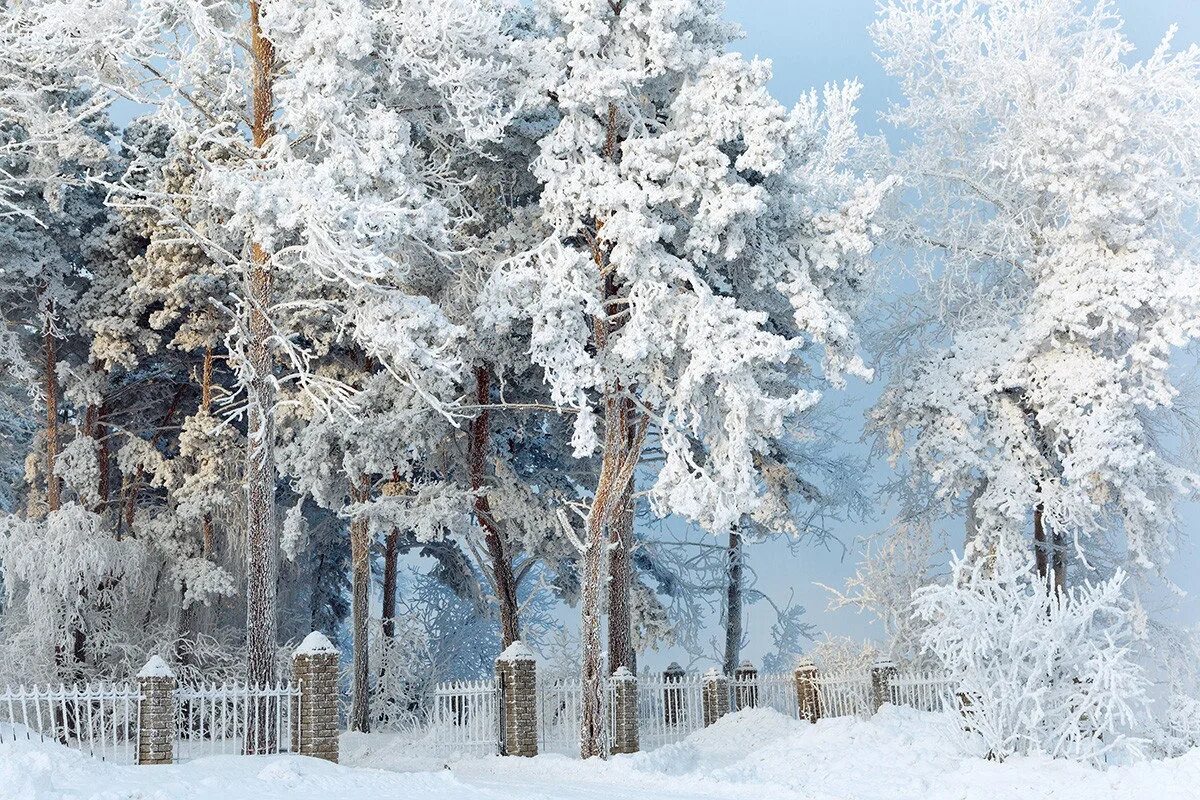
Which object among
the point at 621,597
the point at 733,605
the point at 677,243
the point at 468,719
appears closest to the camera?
the point at 468,719

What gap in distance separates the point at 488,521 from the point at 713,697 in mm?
4956

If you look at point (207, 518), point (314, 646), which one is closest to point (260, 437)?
point (314, 646)

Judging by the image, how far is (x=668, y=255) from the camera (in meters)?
18.7

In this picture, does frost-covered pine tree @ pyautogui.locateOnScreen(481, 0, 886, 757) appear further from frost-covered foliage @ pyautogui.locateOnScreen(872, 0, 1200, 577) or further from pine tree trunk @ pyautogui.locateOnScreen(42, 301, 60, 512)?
pine tree trunk @ pyautogui.locateOnScreen(42, 301, 60, 512)

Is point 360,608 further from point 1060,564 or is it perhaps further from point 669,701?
point 1060,564

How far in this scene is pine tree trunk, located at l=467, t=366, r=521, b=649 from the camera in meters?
22.5

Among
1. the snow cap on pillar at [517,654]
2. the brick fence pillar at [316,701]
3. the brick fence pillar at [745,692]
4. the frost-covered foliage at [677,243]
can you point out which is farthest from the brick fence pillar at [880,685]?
the brick fence pillar at [316,701]

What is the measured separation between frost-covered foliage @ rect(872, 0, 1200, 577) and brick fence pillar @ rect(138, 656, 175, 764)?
44.0ft

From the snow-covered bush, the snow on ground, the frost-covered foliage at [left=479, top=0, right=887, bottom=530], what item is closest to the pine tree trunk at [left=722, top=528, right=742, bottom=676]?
the snow on ground

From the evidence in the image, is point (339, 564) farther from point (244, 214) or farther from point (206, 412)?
point (244, 214)

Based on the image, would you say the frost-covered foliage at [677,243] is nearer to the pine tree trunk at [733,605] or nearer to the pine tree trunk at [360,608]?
the pine tree trunk at [360,608]

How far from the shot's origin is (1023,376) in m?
22.6

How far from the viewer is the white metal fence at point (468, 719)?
61.7ft

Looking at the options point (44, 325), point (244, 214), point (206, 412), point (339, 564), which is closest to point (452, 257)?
point (244, 214)
